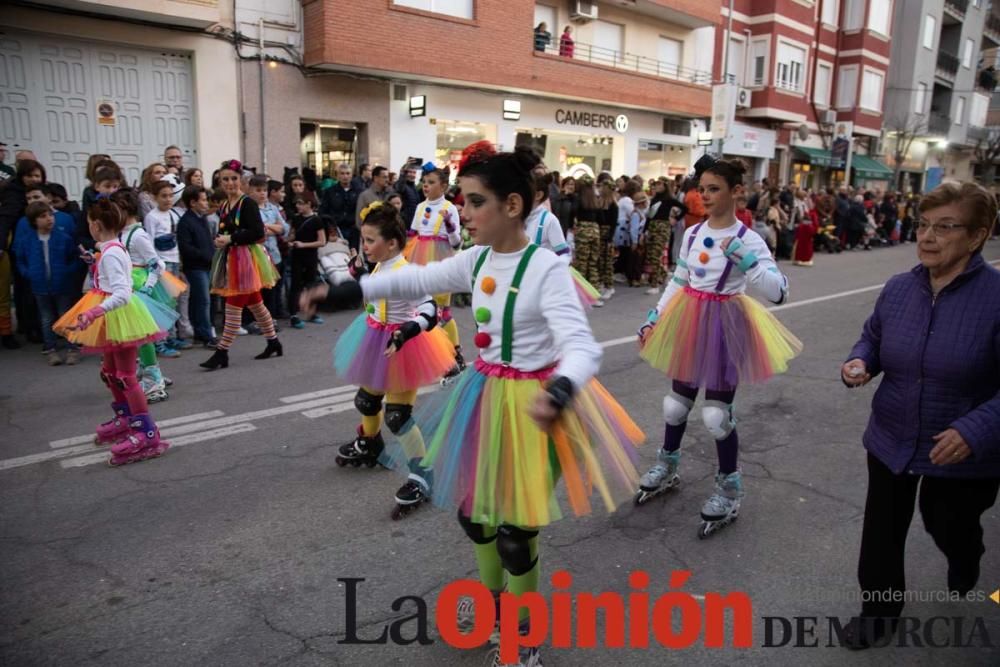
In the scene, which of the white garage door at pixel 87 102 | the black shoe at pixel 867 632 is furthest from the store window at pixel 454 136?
the black shoe at pixel 867 632

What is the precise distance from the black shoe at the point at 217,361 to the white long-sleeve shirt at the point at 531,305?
513cm

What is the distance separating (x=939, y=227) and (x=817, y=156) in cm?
3208

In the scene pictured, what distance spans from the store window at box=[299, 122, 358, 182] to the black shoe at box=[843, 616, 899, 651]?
13905 millimetres

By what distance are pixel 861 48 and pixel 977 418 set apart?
119ft

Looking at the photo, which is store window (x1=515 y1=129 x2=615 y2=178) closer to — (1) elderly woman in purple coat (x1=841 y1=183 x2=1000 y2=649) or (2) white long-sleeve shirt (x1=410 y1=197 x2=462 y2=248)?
(2) white long-sleeve shirt (x1=410 y1=197 x2=462 y2=248)

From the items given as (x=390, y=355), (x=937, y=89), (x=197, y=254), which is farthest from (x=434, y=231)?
(x=937, y=89)

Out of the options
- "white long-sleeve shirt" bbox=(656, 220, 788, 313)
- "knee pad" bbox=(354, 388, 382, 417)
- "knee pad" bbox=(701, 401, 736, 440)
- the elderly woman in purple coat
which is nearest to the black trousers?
the elderly woman in purple coat

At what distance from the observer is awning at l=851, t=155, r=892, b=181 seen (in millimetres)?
33906

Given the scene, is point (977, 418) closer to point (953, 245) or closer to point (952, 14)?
point (953, 245)

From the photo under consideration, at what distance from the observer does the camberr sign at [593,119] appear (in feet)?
67.9

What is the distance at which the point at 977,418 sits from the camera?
2.62 m

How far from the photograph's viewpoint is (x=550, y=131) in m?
20.5

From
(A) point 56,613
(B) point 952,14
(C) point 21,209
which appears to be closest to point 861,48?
(B) point 952,14

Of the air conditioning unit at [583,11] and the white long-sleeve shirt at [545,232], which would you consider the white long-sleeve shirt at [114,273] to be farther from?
the air conditioning unit at [583,11]
